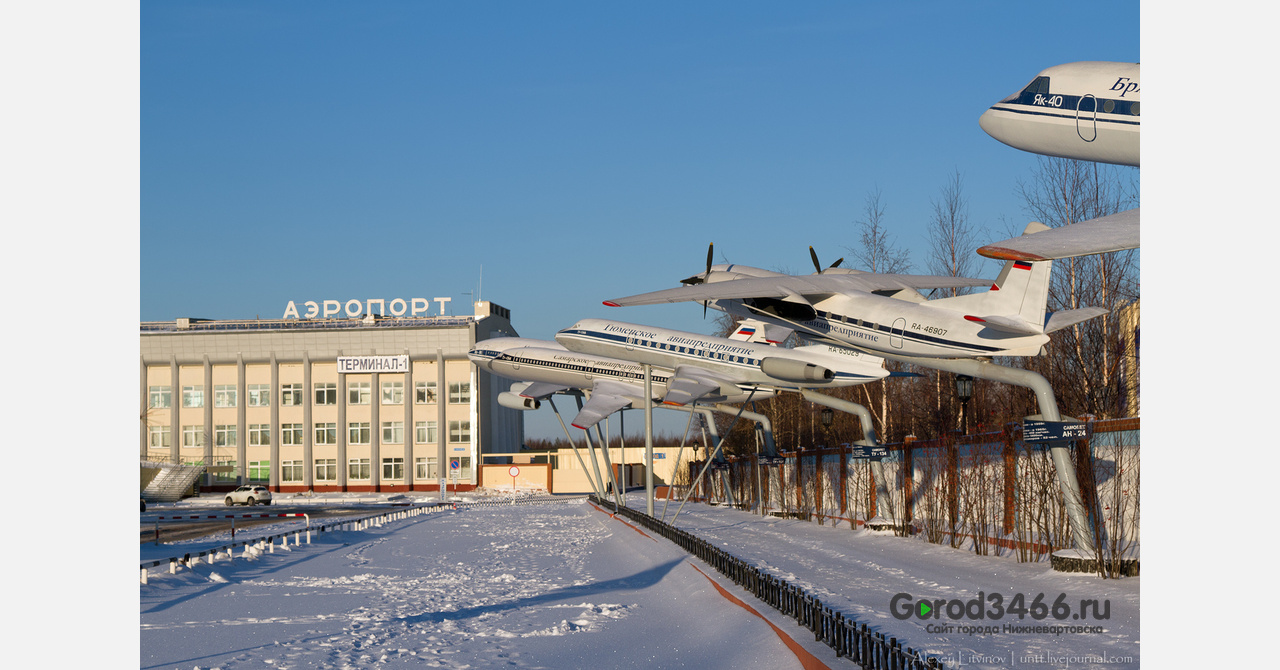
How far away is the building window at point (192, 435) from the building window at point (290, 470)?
847 centimetres

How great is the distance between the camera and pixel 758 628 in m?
14.9

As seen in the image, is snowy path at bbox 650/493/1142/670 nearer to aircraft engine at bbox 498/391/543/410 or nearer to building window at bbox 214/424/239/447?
aircraft engine at bbox 498/391/543/410

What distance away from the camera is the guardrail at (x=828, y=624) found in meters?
10.1

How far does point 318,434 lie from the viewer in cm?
10275

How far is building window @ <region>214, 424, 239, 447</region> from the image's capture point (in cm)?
10319

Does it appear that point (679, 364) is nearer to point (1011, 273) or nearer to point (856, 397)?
point (856, 397)

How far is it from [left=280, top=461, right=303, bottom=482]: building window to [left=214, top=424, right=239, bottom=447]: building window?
5.44 metres

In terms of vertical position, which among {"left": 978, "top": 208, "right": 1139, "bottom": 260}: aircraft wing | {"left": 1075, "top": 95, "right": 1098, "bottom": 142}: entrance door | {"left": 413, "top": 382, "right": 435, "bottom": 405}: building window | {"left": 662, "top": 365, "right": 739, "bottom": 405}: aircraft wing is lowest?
{"left": 413, "top": 382, "right": 435, "bottom": 405}: building window

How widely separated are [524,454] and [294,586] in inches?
3376

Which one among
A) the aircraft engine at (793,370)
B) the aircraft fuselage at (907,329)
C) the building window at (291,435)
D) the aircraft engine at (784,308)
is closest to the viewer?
the aircraft fuselage at (907,329)

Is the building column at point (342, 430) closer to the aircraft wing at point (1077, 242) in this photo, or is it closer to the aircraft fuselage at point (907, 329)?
the aircraft fuselage at point (907, 329)

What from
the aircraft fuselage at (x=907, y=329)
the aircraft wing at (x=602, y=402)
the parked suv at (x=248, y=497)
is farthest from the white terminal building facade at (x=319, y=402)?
the aircraft fuselage at (x=907, y=329)

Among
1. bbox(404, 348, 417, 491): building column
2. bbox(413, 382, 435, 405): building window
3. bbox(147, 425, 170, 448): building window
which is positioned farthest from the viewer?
bbox(147, 425, 170, 448): building window

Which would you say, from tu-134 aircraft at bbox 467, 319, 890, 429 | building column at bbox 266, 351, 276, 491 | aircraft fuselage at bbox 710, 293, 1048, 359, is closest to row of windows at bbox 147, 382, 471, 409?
building column at bbox 266, 351, 276, 491
